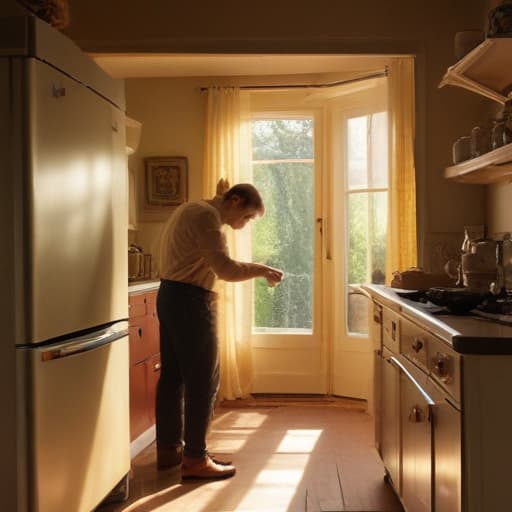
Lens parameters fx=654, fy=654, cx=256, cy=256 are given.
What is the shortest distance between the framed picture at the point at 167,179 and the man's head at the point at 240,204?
1.61 m

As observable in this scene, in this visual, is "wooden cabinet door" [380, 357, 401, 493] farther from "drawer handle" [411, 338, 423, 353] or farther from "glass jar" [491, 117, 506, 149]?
"glass jar" [491, 117, 506, 149]

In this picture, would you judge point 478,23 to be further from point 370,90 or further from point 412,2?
point 370,90

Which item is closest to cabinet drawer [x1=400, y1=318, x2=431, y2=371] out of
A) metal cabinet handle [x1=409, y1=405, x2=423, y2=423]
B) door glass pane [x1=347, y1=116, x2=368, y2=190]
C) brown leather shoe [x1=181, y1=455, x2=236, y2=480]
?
metal cabinet handle [x1=409, y1=405, x2=423, y2=423]

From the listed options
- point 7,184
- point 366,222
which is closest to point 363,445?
point 366,222

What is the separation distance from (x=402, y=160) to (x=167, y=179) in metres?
1.70

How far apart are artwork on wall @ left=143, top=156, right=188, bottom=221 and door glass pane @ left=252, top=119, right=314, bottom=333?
51 cm

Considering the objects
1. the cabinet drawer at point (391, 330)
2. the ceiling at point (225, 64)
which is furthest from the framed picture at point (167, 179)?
the cabinet drawer at point (391, 330)

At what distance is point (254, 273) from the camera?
2836 millimetres

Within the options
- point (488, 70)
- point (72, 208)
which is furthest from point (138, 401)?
point (488, 70)

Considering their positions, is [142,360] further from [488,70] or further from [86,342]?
[488,70]

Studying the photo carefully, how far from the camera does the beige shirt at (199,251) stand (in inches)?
109

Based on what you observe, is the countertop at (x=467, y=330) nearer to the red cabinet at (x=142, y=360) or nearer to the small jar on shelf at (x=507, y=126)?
the small jar on shelf at (x=507, y=126)

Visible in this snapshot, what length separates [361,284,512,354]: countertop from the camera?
1.37 meters

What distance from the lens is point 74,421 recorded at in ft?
6.81
